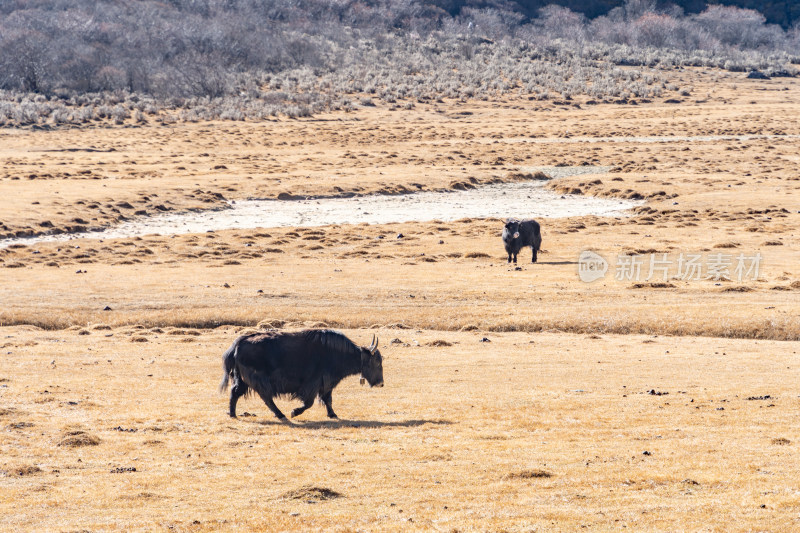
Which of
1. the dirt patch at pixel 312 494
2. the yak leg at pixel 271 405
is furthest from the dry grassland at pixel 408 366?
the yak leg at pixel 271 405

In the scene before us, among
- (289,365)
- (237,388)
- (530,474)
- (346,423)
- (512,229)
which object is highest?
(289,365)

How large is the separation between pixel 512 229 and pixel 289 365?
67.1 feet

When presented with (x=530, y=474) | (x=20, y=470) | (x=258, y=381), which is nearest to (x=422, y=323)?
(x=258, y=381)

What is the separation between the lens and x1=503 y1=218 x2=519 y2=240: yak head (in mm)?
35531

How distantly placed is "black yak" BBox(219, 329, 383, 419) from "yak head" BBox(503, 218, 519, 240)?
19.1 meters

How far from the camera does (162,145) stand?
82.1 meters

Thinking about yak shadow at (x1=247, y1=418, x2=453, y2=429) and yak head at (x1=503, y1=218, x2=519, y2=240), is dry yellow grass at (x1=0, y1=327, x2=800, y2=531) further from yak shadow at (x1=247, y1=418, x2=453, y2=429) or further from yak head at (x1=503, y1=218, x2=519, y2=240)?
yak head at (x1=503, y1=218, x2=519, y2=240)

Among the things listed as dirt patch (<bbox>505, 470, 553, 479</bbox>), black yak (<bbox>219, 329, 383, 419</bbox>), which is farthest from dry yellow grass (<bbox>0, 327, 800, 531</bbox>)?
black yak (<bbox>219, 329, 383, 419</bbox>)

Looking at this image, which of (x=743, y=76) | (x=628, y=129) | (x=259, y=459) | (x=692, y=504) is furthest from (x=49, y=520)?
(x=743, y=76)

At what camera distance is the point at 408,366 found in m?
22.2

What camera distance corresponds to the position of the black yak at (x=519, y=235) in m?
35.6

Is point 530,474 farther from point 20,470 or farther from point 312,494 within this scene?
point 20,470

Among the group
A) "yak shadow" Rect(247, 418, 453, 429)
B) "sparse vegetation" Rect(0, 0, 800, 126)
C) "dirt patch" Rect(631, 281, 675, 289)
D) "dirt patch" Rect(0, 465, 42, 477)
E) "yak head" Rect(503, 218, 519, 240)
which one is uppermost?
"sparse vegetation" Rect(0, 0, 800, 126)

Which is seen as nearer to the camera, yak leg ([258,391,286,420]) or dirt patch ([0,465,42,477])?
dirt patch ([0,465,42,477])
